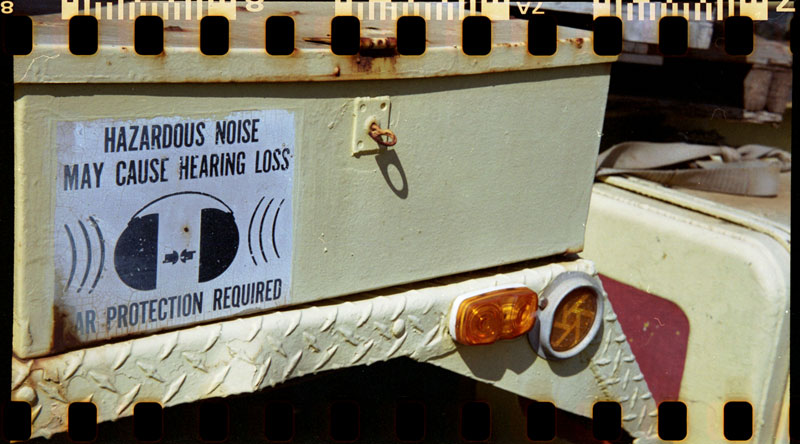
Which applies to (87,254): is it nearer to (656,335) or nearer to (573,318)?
(573,318)

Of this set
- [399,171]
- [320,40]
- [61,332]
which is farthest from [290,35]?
[61,332]

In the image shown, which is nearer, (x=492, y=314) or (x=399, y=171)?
(x=399, y=171)

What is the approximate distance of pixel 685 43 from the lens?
274 cm

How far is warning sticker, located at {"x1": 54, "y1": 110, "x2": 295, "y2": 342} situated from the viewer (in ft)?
4.35

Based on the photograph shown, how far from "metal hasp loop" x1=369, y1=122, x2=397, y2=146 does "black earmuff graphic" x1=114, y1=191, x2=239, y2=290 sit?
271 mm

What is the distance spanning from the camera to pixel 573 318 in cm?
191

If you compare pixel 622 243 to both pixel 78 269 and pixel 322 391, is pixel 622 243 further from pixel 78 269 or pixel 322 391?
pixel 78 269

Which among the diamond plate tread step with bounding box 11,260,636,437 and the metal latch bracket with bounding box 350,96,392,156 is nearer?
the diamond plate tread step with bounding box 11,260,636,437

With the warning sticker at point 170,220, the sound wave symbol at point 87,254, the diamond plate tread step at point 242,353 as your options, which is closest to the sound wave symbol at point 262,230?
the warning sticker at point 170,220

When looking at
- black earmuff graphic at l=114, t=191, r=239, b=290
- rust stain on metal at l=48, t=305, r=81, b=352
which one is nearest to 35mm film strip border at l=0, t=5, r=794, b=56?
black earmuff graphic at l=114, t=191, r=239, b=290

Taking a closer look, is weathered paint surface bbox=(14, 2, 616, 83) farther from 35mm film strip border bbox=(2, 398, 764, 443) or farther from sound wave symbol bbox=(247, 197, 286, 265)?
35mm film strip border bbox=(2, 398, 764, 443)

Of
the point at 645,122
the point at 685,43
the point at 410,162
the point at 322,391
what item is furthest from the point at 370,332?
the point at 645,122

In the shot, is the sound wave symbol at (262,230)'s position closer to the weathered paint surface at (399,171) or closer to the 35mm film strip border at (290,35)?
the weathered paint surface at (399,171)

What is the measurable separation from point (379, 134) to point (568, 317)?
2.00 ft
